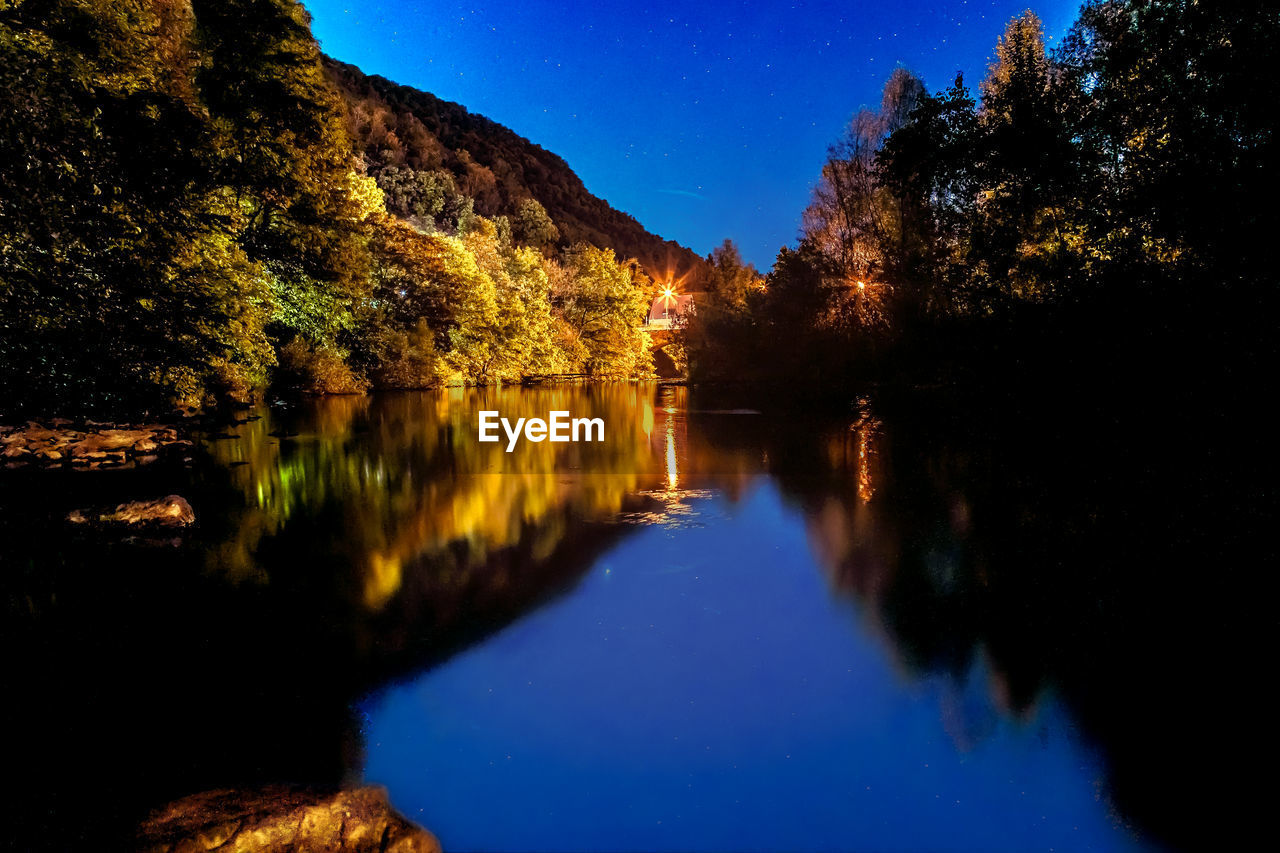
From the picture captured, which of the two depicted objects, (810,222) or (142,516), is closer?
(142,516)

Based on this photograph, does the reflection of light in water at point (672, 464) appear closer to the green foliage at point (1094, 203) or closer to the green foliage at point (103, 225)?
the green foliage at point (1094, 203)

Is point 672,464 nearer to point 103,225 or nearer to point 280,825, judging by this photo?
point 280,825

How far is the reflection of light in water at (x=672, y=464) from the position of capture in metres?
11.2

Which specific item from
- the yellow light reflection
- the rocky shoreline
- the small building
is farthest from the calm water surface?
the small building

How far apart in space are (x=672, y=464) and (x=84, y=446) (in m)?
11.5

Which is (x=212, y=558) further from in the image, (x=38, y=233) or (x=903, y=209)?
(x=903, y=209)

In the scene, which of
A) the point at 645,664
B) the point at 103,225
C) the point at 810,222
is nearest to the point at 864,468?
the point at 645,664

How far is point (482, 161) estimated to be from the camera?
121875mm

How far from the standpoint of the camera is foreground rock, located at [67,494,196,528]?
317 inches

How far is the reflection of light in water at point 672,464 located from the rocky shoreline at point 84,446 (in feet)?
31.4

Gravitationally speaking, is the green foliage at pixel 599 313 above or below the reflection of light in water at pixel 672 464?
above

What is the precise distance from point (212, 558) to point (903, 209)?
3203 cm

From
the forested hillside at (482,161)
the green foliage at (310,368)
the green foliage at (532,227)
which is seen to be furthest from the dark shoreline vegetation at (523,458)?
the green foliage at (532,227)

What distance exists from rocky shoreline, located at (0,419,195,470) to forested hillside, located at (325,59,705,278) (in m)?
66.1
